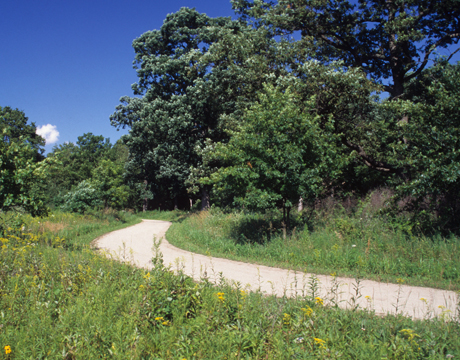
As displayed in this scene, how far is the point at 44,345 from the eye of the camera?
141 inches

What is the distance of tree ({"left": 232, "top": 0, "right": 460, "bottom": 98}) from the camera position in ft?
52.4

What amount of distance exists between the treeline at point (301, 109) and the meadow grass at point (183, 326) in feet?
17.7

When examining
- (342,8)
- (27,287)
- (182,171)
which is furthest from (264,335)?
(182,171)

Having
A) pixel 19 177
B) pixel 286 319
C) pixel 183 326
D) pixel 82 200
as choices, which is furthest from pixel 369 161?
pixel 82 200

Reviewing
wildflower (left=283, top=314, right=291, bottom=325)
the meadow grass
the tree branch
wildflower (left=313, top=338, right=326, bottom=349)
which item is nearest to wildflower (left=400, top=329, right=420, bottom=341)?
the meadow grass

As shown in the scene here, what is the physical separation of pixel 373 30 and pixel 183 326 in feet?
64.6

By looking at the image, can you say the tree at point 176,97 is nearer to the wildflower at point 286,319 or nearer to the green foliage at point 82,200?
the green foliage at point 82,200

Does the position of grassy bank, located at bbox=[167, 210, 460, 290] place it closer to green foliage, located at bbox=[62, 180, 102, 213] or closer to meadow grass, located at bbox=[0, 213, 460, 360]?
meadow grass, located at bbox=[0, 213, 460, 360]

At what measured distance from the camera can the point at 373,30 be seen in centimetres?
1811

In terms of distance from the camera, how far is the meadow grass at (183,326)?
3379mm

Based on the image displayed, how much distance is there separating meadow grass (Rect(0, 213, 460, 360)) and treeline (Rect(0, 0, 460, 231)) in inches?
213

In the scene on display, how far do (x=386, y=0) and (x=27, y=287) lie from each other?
20.4 m

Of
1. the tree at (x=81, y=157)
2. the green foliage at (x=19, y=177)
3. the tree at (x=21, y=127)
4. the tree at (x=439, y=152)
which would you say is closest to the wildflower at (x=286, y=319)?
the tree at (x=439, y=152)

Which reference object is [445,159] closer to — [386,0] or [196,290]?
[196,290]
